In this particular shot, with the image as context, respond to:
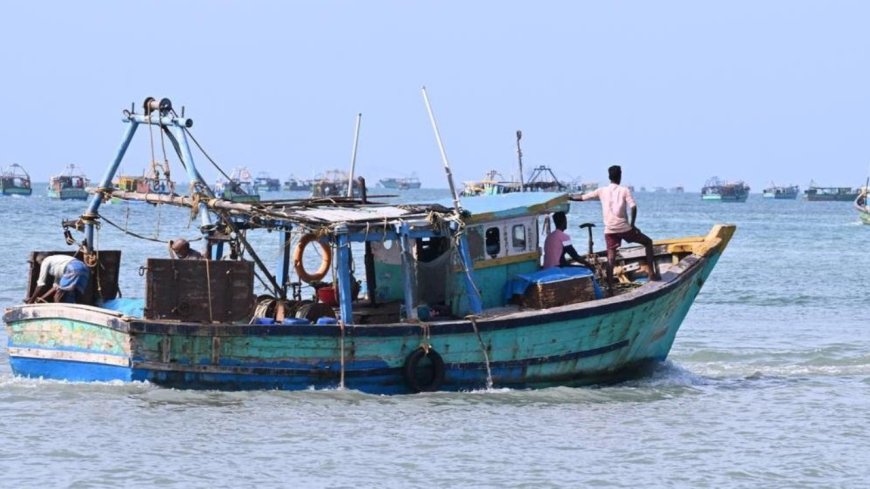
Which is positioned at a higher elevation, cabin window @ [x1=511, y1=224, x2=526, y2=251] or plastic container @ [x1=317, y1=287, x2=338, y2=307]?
cabin window @ [x1=511, y1=224, x2=526, y2=251]

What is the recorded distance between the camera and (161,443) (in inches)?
595

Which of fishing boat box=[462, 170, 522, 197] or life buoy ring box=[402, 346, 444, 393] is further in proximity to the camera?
fishing boat box=[462, 170, 522, 197]

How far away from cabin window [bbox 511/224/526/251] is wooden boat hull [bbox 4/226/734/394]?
3.36ft

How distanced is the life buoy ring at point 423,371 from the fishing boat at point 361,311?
2cm

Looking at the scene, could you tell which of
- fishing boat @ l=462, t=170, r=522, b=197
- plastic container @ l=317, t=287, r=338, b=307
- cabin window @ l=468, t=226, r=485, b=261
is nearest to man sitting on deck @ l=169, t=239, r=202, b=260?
plastic container @ l=317, t=287, r=338, b=307

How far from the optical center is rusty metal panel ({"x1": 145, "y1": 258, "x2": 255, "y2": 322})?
16.6 meters

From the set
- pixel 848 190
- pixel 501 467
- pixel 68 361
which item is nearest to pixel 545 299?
pixel 501 467

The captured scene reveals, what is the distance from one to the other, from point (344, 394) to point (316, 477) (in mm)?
3285

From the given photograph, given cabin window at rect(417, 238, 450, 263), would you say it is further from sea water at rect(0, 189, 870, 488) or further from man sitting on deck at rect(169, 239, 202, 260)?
man sitting on deck at rect(169, 239, 202, 260)

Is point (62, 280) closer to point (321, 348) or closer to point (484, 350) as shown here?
point (321, 348)

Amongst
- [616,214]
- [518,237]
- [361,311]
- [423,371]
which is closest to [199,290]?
[361,311]

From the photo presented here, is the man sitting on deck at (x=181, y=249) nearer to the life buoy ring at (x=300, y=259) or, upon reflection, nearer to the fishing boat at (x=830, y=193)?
the life buoy ring at (x=300, y=259)

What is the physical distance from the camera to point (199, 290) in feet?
54.8

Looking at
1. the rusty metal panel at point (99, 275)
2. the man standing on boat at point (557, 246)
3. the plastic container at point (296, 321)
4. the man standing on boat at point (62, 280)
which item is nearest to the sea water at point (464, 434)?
the plastic container at point (296, 321)
